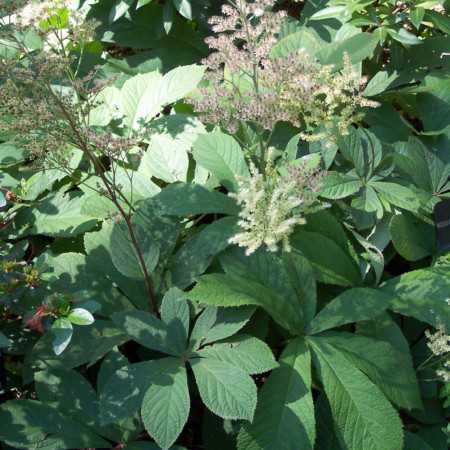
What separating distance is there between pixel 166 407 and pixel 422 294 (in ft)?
2.74

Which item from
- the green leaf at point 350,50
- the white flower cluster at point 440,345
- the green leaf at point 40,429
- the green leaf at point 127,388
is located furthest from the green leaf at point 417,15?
the green leaf at point 40,429

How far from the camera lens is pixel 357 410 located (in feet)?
4.15

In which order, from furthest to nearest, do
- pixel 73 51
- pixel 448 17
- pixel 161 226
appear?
pixel 73 51 < pixel 448 17 < pixel 161 226

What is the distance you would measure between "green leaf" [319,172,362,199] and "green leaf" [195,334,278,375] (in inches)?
22.6

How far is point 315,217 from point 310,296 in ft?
1.04

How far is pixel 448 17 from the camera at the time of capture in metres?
2.07

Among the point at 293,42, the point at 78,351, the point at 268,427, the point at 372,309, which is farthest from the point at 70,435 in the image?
the point at 293,42

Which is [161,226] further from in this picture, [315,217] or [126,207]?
[315,217]

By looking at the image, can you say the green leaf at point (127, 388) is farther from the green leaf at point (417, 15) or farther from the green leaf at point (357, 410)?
the green leaf at point (417, 15)

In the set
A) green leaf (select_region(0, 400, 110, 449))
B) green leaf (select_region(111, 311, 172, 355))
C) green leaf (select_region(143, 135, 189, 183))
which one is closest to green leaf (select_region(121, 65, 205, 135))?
green leaf (select_region(143, 135, 189, 183))

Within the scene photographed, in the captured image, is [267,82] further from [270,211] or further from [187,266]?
[187,266]

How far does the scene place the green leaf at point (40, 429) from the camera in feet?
4.13

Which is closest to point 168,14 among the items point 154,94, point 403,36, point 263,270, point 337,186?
point 154,94

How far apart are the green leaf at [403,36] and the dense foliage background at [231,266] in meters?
0.01
